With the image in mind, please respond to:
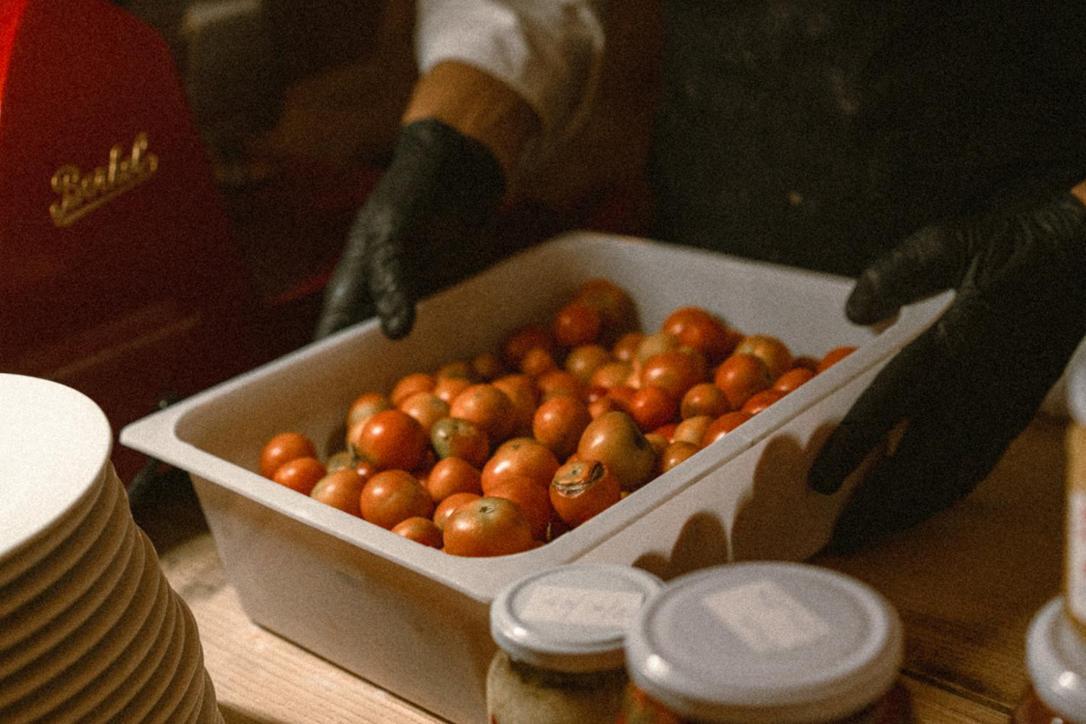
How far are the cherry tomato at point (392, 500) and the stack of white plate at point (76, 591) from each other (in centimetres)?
24

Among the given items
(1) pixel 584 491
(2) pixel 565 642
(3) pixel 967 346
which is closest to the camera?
(2) pixel 565 642

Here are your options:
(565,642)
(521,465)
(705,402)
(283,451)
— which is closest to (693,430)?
(705,402)

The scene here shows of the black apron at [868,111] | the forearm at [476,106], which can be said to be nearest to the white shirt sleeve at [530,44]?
the forearm at [476,106]

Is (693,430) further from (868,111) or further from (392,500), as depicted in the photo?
(868,111)

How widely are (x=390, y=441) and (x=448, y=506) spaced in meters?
0.13

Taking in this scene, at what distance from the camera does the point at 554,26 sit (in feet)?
4.71

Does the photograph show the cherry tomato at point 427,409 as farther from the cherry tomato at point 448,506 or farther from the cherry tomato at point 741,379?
the cherry tomato at point 741,379

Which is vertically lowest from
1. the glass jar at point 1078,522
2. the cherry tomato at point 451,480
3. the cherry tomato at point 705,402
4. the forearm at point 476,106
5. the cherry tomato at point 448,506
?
the cherry tomato at point 705,402

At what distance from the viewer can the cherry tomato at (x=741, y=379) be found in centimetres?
112

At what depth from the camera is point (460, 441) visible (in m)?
1.06

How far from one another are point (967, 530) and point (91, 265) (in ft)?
2.90

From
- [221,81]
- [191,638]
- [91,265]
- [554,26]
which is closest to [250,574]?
[191,638]

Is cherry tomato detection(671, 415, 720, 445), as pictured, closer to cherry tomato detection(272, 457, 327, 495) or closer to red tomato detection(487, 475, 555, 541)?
red tomato detection(487, 475, 555, 541)

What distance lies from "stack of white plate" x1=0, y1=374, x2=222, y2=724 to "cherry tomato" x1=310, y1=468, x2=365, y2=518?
0.24 m
